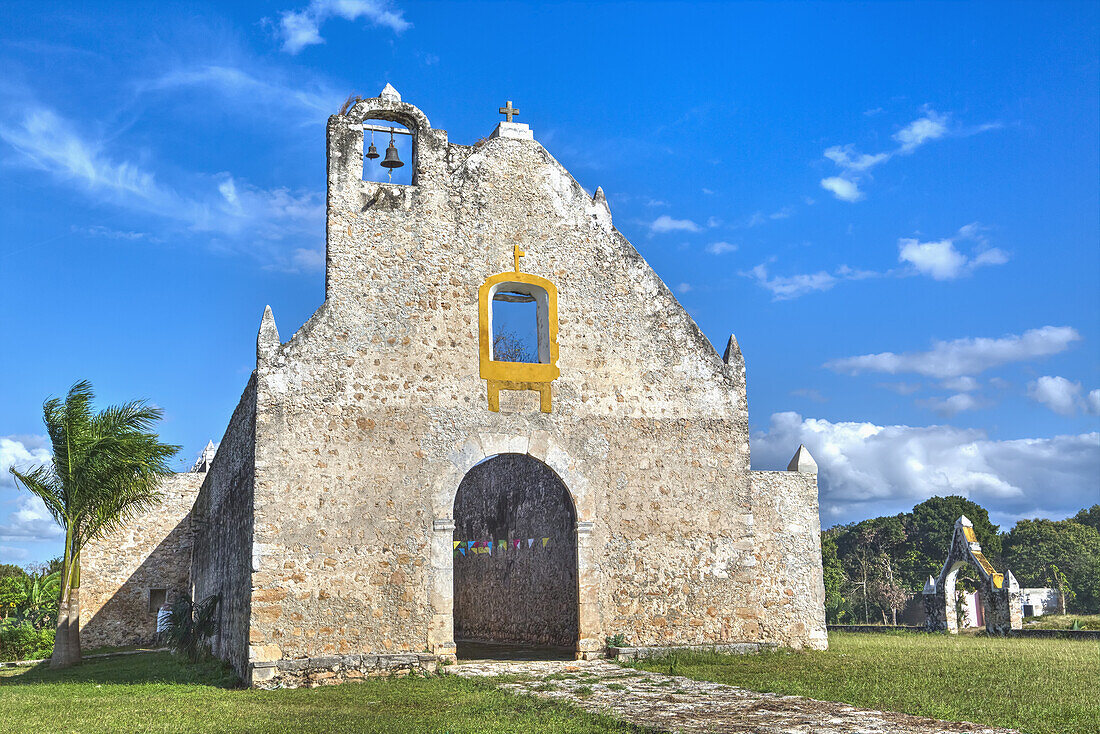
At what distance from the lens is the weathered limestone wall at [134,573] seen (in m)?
22.5

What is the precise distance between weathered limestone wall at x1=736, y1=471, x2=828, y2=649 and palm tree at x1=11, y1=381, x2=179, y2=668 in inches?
420

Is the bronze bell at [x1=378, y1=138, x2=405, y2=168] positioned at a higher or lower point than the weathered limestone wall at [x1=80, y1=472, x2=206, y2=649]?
higher

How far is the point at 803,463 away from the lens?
1452 cm

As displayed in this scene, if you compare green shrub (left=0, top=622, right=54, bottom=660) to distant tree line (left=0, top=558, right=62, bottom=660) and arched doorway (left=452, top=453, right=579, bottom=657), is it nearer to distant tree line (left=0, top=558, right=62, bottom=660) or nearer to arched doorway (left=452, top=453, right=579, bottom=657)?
distant tree line (left=0, top=558, right=62, bottom=660)

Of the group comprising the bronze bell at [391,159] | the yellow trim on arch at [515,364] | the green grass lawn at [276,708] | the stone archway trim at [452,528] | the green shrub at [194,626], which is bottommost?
the green grass lawn at [276,708]

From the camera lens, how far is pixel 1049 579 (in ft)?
163

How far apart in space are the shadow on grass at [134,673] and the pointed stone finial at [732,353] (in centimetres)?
813

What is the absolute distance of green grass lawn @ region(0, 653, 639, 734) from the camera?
317 inches

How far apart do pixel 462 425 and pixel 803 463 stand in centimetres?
543

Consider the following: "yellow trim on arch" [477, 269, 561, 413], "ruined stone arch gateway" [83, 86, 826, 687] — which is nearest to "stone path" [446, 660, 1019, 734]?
"ruined stone arch gateway" [83, 86, 826, 687]

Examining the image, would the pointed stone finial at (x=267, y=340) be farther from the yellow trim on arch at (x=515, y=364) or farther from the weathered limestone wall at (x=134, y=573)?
the weathered limestone wall at (x=134, y=573)

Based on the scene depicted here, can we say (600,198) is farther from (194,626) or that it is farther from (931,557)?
(931,557)

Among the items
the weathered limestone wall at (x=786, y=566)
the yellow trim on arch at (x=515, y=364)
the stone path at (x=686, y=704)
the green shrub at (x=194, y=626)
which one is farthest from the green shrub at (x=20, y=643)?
the weathered limestone wall at (x=786, y=566)

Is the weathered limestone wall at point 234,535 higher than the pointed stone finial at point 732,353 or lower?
lower
